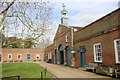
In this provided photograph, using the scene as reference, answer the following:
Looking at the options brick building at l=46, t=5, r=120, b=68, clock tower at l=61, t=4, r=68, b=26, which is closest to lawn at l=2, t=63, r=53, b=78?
brick building at l=46, t=5, r=120, b=68

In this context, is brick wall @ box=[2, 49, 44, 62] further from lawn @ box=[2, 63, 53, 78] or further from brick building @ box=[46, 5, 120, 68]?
brick building @ box=[46, 5, 120, 68]

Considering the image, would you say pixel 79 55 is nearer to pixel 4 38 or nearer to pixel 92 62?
pixel 92 62

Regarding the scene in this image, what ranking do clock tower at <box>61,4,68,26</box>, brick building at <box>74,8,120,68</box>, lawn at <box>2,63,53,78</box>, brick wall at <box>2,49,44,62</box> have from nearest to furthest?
brick building at <box>74,8,120,68</box>, lawn at <box>2,63,53,78</box>, clock tower at <box>61,4,68,26</box>, brick wall at <box>2,49,44,62</box>

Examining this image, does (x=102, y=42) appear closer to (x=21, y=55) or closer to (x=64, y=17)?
(x=64, y=17)

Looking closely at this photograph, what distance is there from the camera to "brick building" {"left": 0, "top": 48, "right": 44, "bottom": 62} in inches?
1656

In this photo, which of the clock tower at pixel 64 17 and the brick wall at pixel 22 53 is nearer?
the clock tower at pixel 64 17

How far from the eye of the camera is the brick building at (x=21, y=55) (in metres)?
42.1

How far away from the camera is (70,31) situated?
19.6 metres

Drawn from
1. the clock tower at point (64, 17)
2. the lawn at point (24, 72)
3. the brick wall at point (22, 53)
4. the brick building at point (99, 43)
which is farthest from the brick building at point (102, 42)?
the brick wall at point (22, 53)

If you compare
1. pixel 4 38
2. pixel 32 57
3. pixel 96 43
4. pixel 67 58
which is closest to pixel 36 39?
pixel 4 38

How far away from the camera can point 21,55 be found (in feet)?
142

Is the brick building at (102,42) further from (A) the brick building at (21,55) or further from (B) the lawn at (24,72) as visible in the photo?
(A) the brick building at (21,55)

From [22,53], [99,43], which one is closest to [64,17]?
[99,43]

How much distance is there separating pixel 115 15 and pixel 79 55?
787 centimetres
